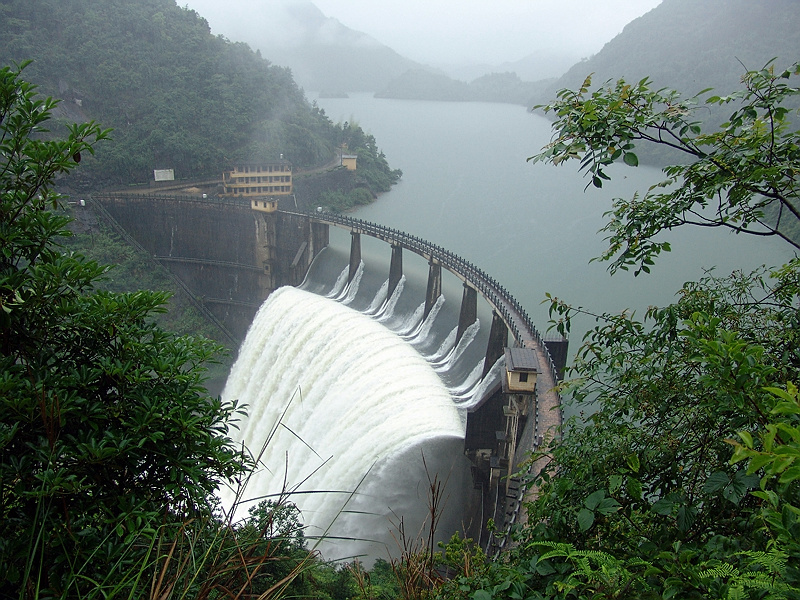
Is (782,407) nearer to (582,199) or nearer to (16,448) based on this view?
(16,448)

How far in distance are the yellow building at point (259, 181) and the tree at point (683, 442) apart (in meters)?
27.9

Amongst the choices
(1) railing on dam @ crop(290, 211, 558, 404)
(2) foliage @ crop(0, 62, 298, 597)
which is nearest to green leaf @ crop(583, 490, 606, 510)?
(2) foliage @ crop(0, 62, 298, 597)

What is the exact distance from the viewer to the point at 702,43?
35062 millimetres

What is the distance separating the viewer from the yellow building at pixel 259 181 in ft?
98.6

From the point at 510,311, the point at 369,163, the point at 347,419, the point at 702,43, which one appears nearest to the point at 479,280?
the point at 510,311

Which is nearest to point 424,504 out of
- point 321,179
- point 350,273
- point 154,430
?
point 154,430

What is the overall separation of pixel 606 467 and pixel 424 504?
382 inches

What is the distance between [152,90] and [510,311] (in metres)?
27.8

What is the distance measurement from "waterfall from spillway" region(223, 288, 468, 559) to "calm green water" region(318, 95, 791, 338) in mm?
5987

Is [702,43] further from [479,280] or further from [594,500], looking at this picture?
[594,500]

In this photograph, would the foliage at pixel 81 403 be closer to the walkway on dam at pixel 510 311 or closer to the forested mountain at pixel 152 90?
the walkway on dam at pixel 510 311

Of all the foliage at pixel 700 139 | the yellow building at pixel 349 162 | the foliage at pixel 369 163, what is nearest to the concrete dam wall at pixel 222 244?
the yellow building at pixel 349 162

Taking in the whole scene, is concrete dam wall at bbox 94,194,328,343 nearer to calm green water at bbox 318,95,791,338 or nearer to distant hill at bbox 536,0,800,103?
calm green water at bbox 318,95,791,338

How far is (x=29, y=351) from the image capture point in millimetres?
3408
